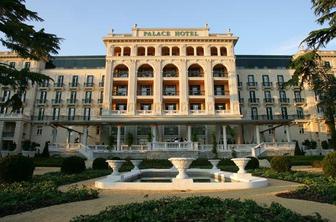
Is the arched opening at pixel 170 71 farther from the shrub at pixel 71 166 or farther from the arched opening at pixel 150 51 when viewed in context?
the shrub at pixel 71 166

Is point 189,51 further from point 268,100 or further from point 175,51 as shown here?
point 268,100

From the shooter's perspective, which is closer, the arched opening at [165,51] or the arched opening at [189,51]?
the arched opening at [165,51]

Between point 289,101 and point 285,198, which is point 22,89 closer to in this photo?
point 285,198

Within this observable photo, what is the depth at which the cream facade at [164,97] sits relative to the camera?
3934cm

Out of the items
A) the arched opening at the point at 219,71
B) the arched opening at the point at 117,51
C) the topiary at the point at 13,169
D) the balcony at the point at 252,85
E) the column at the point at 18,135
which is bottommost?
the topiary at the point at 13,169

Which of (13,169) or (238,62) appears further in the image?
(238,62)

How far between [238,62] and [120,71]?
25.1 m

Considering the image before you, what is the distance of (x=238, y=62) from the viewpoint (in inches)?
2080

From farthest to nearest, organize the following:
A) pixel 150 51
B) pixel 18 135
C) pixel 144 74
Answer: pixel 150 51 → pixel 144 74 → pixel 18 135

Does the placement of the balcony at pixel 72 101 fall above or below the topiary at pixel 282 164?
above

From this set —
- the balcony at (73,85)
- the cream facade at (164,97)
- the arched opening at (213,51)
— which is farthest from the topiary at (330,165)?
the balcony at (73,85)

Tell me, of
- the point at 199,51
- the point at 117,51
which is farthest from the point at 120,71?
the point at 199,51

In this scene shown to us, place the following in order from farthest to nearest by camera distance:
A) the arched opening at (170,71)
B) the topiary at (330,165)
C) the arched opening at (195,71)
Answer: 1. the arched opening at (195,71)
2. the arched opening at (170,71)
3. the topiary at (330,165)

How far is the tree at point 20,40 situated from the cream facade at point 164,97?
18652 millimetres
